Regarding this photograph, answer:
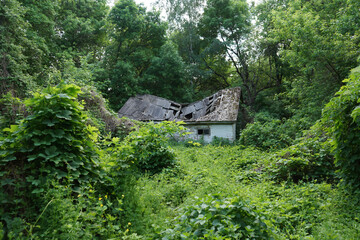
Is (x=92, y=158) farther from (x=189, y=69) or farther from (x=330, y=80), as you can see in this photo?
(x=189, y=69)

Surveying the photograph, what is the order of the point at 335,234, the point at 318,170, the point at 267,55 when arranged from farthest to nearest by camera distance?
the point at 267,55 < the point at 318,170 < the point at 335,234

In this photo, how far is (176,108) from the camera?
→ 19469mm

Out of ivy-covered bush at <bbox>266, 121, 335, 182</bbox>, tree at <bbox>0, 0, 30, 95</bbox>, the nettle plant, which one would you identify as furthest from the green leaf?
tree at <bbox>0, 0, 30, 95</bbox>

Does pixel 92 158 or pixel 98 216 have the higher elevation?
pixel 92 158

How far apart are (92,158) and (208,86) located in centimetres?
2357

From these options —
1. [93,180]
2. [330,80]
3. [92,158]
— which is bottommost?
[93,180]

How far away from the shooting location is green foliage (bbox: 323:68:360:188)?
402 cm

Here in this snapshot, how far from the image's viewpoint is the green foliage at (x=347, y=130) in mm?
4023

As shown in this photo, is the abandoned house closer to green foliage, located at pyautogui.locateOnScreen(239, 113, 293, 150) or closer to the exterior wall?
the exterior wall

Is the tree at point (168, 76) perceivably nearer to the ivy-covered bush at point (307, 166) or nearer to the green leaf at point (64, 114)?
the ivy-covered bush at point (307, 166)

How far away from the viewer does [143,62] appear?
2164 centimetres

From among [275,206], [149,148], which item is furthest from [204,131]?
[275,206]

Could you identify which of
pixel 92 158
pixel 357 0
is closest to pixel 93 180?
pixel 92 158

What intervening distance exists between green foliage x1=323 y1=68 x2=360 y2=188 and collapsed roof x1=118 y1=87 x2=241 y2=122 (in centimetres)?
1215
